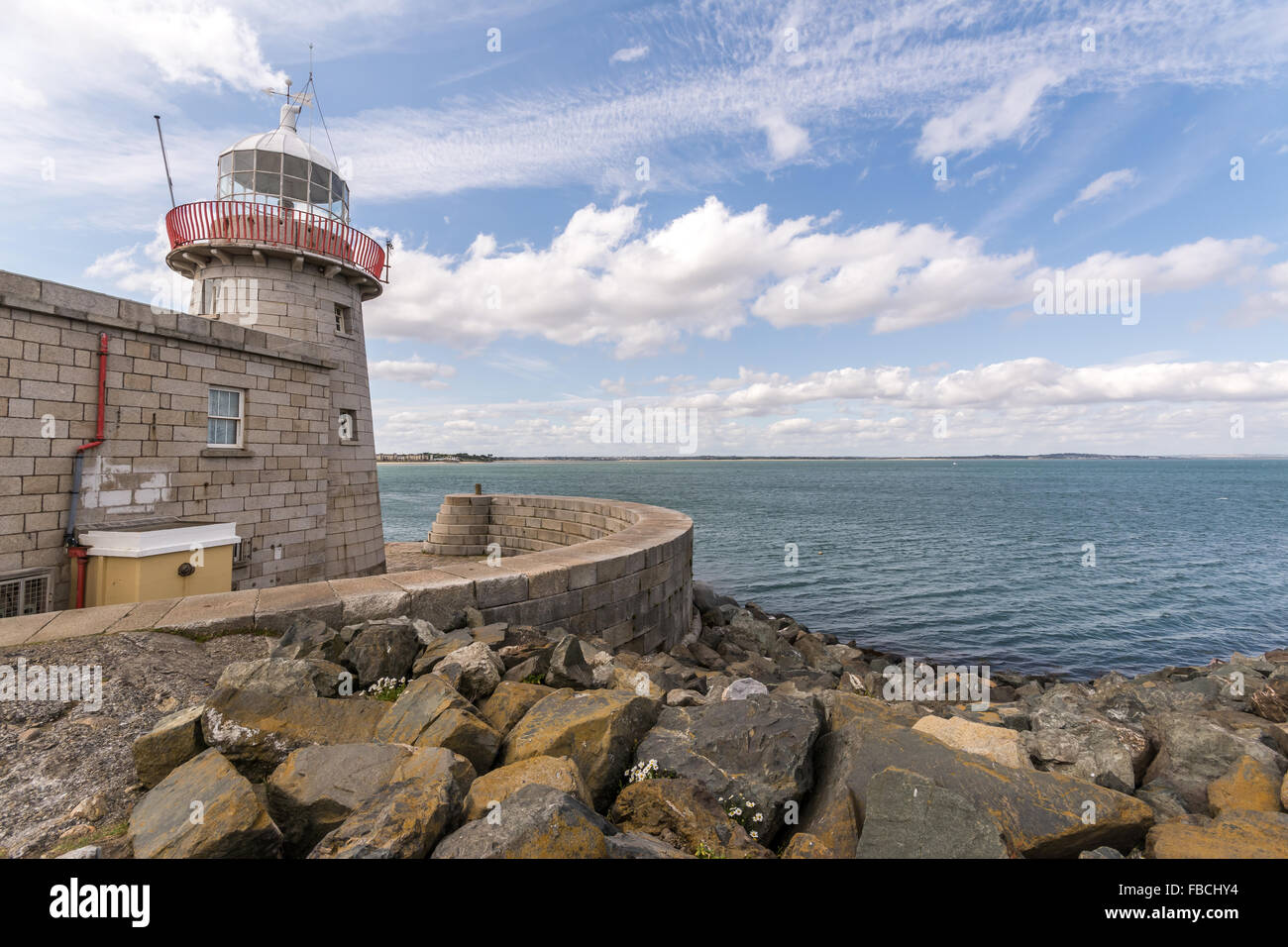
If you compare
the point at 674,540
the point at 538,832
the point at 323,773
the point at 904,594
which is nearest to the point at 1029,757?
the point at 538,832

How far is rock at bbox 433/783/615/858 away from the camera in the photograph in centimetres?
222

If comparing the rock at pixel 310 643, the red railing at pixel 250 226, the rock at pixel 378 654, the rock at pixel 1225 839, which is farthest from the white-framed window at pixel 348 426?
the rock at pixel 1225 839

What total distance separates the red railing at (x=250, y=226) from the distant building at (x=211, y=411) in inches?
1.1

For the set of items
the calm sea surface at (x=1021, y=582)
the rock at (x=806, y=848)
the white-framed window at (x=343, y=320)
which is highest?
the white-framed window at (x=343, y=320)

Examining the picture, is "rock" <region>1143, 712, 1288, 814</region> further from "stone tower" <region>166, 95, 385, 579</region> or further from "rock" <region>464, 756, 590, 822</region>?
"stone tower" <region>166, 95, 385, 579</region>

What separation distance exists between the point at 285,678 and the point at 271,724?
467 mm

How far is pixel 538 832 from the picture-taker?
2271 mm

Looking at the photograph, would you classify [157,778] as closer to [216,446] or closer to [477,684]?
[477,684]

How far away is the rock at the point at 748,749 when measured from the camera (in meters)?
3.02

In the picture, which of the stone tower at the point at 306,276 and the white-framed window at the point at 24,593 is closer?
the white-framed window at the point at 24,593

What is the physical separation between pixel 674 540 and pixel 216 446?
756cm

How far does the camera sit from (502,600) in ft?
20.2

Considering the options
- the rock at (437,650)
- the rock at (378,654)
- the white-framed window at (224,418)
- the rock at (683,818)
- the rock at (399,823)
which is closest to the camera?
the rock at (399,823)

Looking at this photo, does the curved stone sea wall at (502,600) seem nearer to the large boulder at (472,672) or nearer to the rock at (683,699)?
the large boulder at (472,672)
